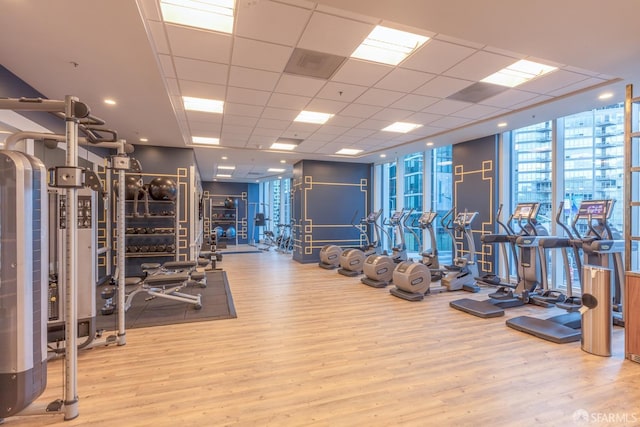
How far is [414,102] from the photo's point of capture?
4.92 metres

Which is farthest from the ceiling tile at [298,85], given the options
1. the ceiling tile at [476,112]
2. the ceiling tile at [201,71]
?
the ceiling tile at [476,112]

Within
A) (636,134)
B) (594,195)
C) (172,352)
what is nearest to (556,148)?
(594,195)

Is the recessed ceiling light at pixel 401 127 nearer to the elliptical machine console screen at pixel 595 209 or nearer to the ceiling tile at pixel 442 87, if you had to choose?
the ceiling tile at pixel 442 87

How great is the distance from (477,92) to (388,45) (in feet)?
6.21

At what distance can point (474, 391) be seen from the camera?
2590 millimetres

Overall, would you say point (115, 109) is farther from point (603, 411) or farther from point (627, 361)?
point (627, 361)

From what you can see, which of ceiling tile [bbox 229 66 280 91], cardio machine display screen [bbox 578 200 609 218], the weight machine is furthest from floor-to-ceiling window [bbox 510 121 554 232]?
the weight machine

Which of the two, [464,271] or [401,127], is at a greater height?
[401,127]

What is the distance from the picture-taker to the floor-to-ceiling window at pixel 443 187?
8383 mm

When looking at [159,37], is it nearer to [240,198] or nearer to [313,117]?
[313,117]

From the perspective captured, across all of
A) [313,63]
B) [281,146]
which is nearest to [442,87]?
[313,63]

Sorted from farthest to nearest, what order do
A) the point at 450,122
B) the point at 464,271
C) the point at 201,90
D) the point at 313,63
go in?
the point at 464,271, the point at 450,122, the point at 201,90, the point at 313,63

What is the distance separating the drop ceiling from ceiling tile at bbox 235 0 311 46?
0.04ft

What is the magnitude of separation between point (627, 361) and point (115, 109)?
6.97 metres
